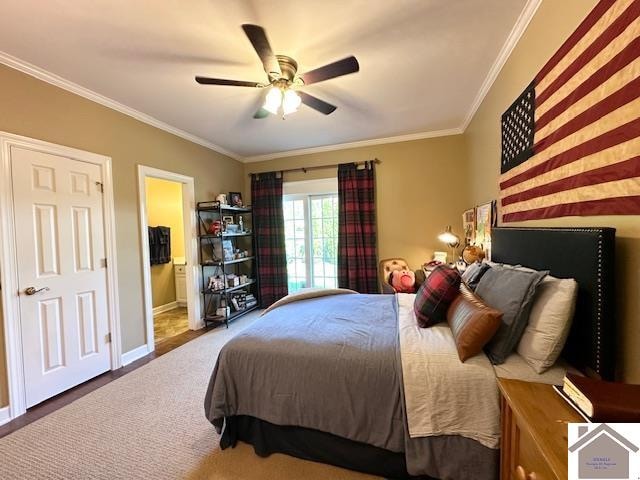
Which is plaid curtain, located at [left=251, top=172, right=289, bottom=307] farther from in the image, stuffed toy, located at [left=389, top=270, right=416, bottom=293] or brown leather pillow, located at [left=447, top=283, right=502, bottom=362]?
brown leather pillow, located at [left=447, top=283, right=502, bottom=362]

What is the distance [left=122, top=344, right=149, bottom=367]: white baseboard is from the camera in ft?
9.45

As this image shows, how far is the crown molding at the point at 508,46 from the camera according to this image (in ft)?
5.50

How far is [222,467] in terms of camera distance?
157 centimetres

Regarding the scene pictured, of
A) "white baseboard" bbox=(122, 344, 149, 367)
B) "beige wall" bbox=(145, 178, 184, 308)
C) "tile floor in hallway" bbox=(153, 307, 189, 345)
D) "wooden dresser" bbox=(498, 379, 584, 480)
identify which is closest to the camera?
"wooden dresser" bbox=(498, 379, 584, 480)

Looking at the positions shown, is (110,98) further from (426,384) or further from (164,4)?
(426,384)

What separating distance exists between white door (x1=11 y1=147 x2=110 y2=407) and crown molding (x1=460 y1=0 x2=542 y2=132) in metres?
3.63

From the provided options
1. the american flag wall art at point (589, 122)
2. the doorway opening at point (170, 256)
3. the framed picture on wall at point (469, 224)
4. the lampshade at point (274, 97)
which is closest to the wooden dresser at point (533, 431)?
the american flag wall art at point (589, 122)

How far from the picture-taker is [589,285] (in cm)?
118

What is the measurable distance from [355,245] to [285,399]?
290cm

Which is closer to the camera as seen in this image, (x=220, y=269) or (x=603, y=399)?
(x=603, y=399)

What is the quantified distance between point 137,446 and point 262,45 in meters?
2.56

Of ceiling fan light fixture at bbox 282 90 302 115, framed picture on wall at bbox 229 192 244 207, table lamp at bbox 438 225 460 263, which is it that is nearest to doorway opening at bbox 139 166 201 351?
framed picture on wall at bbox 229 192 244 207

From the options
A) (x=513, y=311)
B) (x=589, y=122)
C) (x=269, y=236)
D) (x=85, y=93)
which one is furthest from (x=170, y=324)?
(x=589, y=122)

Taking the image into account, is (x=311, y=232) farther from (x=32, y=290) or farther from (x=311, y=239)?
(x=32, y=290)
